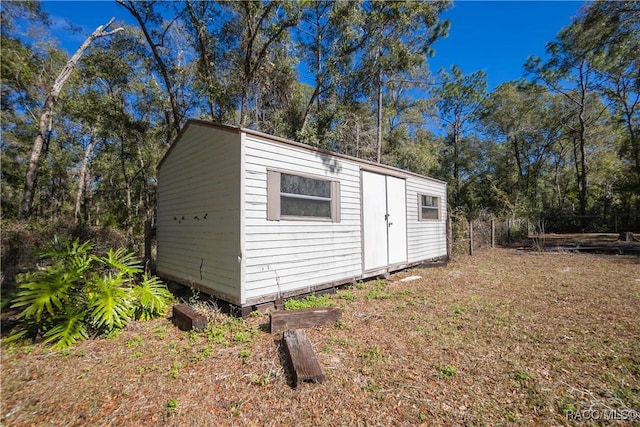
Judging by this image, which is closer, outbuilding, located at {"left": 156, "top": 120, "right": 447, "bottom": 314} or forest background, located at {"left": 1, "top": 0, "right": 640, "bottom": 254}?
outbuilding, located at {"left": 156, "top": 120, "right": 447, "bottom": 314}

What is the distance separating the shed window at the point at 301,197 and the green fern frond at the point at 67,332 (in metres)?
2.78

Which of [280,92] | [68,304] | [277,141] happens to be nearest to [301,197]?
[277,141]

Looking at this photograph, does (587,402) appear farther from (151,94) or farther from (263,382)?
(151,94)

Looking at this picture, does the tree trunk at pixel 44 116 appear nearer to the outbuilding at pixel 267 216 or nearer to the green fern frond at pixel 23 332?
the outbuilding at pixel 267 216

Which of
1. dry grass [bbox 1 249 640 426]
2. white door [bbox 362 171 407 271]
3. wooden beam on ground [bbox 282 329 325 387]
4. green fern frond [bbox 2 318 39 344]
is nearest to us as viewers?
dry grass [bbox 1 249 640 426]

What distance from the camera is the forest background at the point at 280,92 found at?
A: 31.4 feet

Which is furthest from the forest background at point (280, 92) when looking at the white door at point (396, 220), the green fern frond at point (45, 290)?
the green fern frond at point (45, 290)

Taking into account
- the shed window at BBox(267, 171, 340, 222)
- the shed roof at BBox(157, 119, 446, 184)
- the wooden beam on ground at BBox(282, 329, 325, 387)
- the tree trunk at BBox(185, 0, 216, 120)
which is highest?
the tree trunk at BBox(185, 0, 216, 120)

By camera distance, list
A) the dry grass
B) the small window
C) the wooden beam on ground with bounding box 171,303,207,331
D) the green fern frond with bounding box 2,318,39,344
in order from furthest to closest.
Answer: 1. the small window
2. the wooden beam on ground with bounding box 171,303,207,331
3. the green fern frond with bounding box 2,318,39,344
4. the dry grass

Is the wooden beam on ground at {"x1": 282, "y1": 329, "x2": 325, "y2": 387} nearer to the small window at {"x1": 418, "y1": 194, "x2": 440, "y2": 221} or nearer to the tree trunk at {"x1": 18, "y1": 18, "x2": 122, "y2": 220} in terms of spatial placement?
the small window at {"x1": 418, "y1": 194, "x2": 440, "y2": 221}

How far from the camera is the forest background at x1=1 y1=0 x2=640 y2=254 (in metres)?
9.58

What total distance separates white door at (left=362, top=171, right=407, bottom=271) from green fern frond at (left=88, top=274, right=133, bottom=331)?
14.1 ft

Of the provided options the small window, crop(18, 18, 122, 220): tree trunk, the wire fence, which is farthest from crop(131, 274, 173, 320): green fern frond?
the wire fence

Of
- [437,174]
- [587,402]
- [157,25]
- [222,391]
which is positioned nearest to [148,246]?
[222,391]
